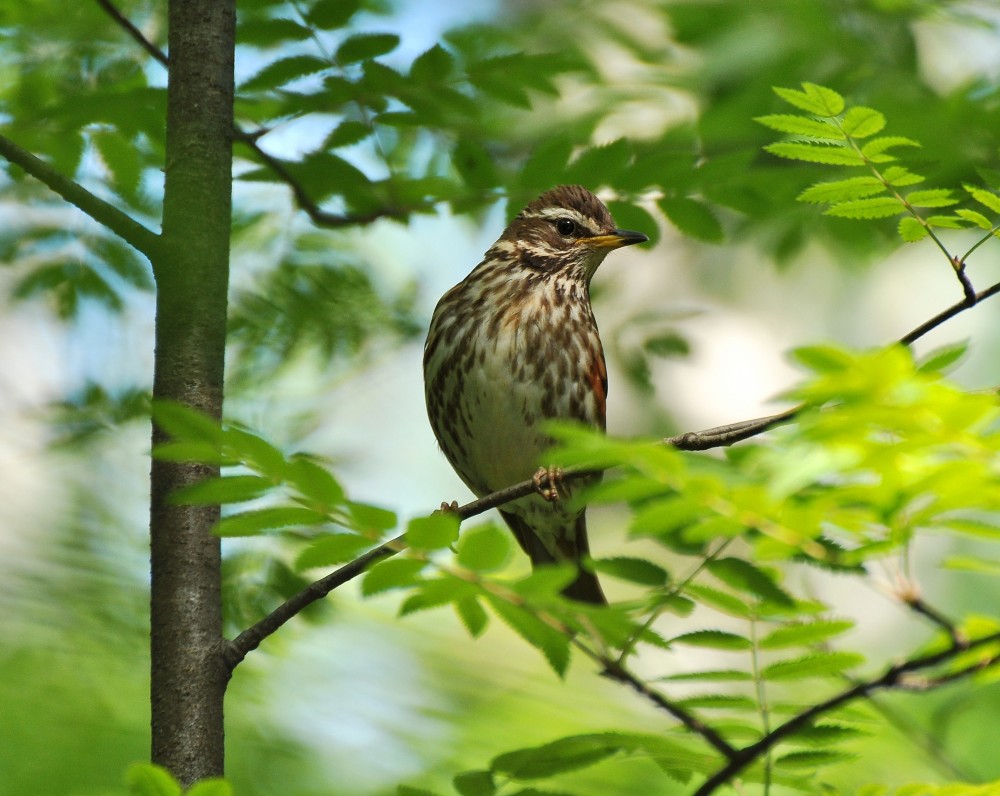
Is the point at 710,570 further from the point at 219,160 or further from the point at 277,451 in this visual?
the point at 219,160

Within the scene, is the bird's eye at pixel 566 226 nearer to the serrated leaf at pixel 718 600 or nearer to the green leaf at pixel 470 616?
the serrated leaf at pixel 718 600

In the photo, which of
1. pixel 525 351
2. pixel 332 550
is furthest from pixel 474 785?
pixel 525 351

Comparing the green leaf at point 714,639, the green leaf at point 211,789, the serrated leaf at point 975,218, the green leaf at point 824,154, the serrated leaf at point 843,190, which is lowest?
the green leaf at point 211,789

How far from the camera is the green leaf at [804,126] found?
2943 mm

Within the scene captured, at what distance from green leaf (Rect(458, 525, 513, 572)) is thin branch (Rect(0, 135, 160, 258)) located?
154cm

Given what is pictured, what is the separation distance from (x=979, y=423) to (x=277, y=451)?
130cm

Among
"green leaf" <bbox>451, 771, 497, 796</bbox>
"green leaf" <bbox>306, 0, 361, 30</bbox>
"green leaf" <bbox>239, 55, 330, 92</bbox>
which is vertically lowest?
"green leaf" <bbox>451, 771, 497, 796</bbox>

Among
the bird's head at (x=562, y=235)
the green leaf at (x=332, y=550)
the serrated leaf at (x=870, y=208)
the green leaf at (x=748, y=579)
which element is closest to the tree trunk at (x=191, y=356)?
the green leaf at (x=332, y=550)

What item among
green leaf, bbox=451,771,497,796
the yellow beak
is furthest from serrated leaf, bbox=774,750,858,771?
the yellow beak

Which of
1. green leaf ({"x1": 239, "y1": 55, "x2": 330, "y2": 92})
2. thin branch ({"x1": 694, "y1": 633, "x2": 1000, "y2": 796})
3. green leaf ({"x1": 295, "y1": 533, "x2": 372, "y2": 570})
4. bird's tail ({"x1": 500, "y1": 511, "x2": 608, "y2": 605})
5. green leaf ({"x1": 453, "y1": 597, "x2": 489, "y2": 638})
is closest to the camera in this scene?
thin branch ({"x1": 694, "y1": 633, "x2": 1000, "y2": 796})

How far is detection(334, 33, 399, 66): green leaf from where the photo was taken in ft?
13.0

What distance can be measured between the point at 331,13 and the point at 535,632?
2.58 metres

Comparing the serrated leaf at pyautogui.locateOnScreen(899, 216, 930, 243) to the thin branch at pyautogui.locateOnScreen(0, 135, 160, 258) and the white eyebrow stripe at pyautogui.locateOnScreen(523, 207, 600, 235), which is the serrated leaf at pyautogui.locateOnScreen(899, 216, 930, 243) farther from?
the white eyebrow stripe at pyautogui.locateOnScreen(523, 207, 600, 235)

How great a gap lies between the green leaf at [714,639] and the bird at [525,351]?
9.39 ft
